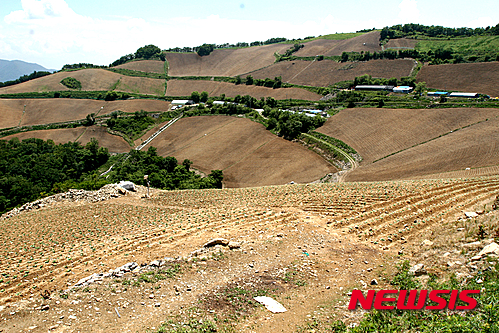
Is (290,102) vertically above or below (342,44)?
below

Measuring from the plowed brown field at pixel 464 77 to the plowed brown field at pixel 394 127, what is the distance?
30.6 m

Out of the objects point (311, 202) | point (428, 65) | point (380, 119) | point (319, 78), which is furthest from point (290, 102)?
point (311, 202)

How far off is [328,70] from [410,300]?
5751 inches

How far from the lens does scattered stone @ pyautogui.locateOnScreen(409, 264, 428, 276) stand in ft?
47.9

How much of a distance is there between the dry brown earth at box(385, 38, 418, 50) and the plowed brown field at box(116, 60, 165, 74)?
11970 centimetres

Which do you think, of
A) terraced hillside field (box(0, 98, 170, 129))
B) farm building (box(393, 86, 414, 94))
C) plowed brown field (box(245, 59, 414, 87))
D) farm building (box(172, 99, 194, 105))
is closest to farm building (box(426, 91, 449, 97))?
farm building (box(393, 86, 414, 94))

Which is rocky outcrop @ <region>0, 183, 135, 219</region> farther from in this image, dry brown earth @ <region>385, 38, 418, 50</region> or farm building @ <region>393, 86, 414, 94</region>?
dry brown earth @ <region>385, 38, 418, 50</region>

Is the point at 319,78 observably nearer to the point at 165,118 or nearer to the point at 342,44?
the point at 342,44

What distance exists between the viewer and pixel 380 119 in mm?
84312

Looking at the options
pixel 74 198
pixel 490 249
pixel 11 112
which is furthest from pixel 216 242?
pixel 11 112

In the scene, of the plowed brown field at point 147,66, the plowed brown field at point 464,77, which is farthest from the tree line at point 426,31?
the plowed brown field at point 147,66

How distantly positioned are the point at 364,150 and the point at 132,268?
62.2 meters

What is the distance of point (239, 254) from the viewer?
18781 mm

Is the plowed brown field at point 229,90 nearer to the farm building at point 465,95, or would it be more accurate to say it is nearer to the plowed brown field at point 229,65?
the plowed brown field at point 229,65
